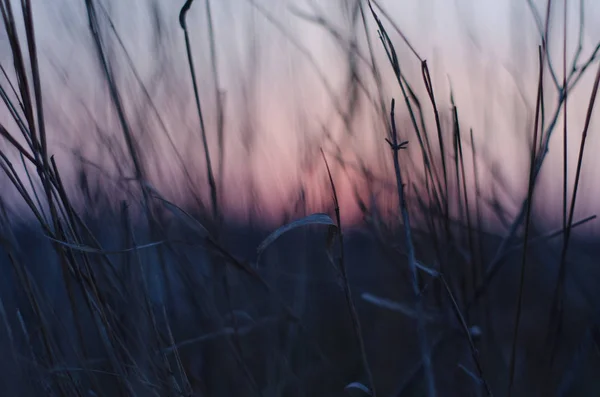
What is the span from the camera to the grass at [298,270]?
0.61 m

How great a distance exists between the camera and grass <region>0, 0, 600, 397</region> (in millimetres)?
608

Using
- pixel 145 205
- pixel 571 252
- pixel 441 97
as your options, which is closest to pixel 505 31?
pixel 441 97

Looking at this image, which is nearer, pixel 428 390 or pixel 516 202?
pixel 428 390

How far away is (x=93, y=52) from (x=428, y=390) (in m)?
0.68

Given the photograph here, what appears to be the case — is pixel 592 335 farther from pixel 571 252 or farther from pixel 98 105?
pixel 98 105

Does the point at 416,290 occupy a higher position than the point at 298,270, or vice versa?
the point at 416,290

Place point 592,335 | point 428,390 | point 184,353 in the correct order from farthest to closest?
1. point 184,353
2. point 592,335
3. point 428,390

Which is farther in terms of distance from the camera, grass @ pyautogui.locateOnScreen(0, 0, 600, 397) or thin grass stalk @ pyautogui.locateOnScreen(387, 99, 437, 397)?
grass @ pyautogui.locateOnScreen(0, 0, 600, 397)

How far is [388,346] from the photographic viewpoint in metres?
0.95

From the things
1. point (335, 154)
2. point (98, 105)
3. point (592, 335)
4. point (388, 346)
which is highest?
point (98, 105)

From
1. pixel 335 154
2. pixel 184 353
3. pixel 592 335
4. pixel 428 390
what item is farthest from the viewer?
pixel 184 353

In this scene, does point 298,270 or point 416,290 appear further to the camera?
point 298,270

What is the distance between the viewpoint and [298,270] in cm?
104

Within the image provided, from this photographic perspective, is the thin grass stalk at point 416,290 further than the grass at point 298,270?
No
